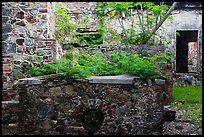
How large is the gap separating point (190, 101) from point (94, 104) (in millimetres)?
4084

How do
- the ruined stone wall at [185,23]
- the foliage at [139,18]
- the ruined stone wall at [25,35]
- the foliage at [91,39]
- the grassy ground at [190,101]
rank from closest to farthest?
the ruined stone wall at [25,35]
the grassy ground at [190,101]
the foliage at [139,18]
the foliage at [91,39]
the ruined stone wall at [185,23]

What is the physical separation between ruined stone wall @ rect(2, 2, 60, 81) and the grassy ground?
299 cm

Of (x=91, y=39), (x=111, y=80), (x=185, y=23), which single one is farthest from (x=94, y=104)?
(x=185, y=23)

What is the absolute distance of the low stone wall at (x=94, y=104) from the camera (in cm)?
461

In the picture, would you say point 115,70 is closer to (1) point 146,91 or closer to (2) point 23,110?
(1) point 146,91

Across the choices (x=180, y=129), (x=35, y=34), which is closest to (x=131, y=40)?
(x=35, y=34)

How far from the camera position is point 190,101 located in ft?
26.2

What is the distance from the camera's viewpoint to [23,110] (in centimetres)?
469

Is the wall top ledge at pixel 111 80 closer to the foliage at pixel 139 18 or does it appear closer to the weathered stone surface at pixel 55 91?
the weathered stone surface at pixel 55 91

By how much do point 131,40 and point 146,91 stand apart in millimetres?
3673

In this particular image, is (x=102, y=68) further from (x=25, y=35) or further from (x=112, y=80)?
(x=25, y=35)

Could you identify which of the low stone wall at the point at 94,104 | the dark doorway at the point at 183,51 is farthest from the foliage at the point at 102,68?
the dark doorway at the point at 183,51

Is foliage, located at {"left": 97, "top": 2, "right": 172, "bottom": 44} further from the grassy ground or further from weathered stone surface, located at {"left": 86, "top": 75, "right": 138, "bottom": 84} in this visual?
weathered stone surface, located at {"left": 86, "top": 75, "right": 138, "bottom": 84}

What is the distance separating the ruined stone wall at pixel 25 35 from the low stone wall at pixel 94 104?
167cm
